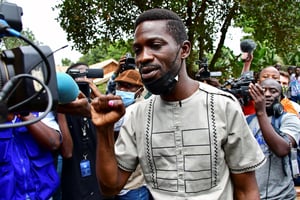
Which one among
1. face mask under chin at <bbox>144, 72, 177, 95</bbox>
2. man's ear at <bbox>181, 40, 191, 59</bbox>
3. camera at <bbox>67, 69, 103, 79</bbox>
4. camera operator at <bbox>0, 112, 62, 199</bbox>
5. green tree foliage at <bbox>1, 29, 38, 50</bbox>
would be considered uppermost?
green tree foliage at <bbox>1, 29, 38, 50</bbox>

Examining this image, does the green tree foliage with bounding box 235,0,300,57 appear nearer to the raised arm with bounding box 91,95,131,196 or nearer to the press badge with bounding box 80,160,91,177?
the press badge with bounding box 80,160,91,177

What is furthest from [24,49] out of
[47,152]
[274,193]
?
[274,193]

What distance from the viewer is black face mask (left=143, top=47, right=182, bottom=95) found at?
6.78 feet

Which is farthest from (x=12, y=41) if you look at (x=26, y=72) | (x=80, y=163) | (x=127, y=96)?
(x=127, y=96)

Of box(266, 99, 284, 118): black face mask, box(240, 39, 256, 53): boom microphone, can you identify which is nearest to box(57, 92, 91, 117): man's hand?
box(266, 99, 284, 118): black face mask

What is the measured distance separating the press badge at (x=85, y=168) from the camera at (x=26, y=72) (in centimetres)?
175

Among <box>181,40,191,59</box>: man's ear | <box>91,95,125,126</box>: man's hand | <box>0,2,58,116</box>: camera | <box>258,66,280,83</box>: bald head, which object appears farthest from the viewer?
<box>258,66,280,83</box>: bald head

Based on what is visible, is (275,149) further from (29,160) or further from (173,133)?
(29,160)

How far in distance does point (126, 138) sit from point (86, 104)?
0.57 meters

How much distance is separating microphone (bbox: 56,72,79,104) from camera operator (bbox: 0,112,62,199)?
538 mm

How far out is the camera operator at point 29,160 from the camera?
270 centimetres

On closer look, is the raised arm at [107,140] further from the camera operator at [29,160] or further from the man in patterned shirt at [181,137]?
the camera operator at [29,160]

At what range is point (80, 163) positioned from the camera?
3.27 metres

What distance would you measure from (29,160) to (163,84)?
1193mm
